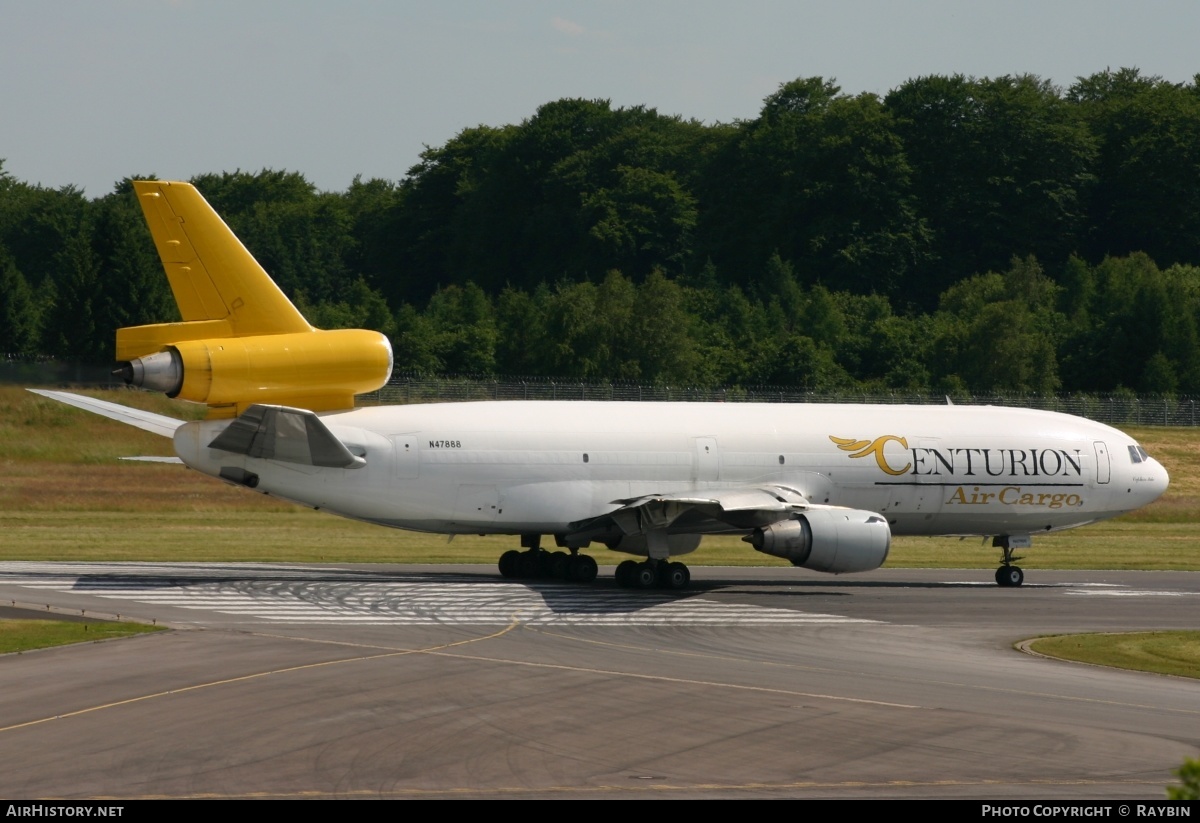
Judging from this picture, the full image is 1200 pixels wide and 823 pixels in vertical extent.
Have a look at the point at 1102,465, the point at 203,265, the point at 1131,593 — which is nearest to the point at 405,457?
the point at 203,265

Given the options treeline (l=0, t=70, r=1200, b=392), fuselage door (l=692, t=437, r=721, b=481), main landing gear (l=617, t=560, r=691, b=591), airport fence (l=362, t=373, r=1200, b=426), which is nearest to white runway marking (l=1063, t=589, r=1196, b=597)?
fuselage door (l=692, t=437, r=721, b=481)

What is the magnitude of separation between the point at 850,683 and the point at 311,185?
14884cm

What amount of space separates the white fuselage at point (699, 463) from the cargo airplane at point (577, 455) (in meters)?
0.05

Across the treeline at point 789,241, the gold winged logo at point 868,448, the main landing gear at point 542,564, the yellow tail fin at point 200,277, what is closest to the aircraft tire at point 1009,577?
the gold winged logo at point 868,448

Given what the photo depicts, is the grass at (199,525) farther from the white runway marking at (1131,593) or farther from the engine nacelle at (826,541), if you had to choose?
the engine nacelle at (826,541)

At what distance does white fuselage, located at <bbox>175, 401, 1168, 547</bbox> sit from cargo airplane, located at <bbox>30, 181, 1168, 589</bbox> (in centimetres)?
5

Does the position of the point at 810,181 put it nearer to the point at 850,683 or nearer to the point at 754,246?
the point at 754,246

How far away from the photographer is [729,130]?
150 metres

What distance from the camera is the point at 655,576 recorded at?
35.9 meters

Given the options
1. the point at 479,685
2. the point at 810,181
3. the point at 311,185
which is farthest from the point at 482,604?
the point at 311,185

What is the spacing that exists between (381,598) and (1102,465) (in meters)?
20.0

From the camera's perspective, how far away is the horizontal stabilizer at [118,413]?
33812 millimetres

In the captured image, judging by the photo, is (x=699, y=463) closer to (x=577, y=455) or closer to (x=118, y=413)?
(x=577, y=455)

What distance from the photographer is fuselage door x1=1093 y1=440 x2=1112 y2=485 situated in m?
41.2
